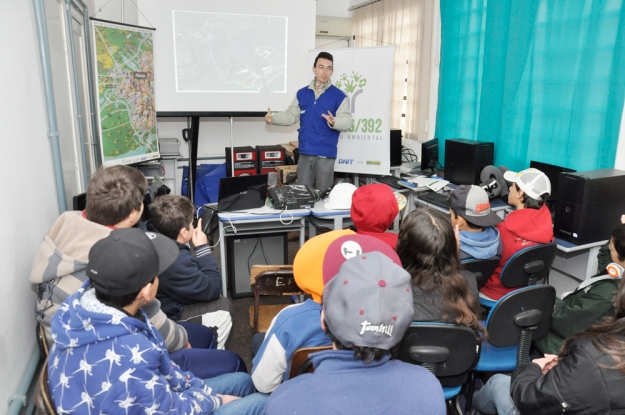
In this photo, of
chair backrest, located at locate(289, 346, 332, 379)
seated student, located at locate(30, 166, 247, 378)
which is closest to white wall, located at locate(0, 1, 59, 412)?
seated student, located at locate(30, 166, 247, 378)

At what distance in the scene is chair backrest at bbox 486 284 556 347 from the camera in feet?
5.68

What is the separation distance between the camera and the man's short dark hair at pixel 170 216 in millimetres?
2066

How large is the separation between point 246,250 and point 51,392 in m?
2.26

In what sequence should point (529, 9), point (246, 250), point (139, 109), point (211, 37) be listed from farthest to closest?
point (211, 37) → point (139, 109) → point (529, 9) → point (246, 250)

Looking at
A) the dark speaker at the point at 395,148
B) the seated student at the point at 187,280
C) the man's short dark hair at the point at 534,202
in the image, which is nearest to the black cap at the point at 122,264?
the seated student at the point at 187,280

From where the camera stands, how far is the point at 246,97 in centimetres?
492

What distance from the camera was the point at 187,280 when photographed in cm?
198

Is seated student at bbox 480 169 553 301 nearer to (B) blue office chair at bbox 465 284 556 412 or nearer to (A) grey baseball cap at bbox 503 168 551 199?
(A) grey baseball cap at bbox 503 168 551 199

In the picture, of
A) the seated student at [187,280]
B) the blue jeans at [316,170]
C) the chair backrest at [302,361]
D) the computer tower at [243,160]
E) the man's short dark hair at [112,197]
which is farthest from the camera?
the computer tower at [243,160]

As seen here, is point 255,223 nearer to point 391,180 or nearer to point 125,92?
point 391,180

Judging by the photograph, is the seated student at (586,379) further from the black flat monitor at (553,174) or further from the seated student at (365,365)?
the black flat monitor at (553,174)

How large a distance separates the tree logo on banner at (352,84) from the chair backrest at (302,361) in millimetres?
3693

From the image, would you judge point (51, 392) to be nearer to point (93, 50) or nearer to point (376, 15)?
point (93, 50)

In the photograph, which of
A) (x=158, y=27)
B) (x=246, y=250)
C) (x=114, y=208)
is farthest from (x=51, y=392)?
(x=158, y=27)
